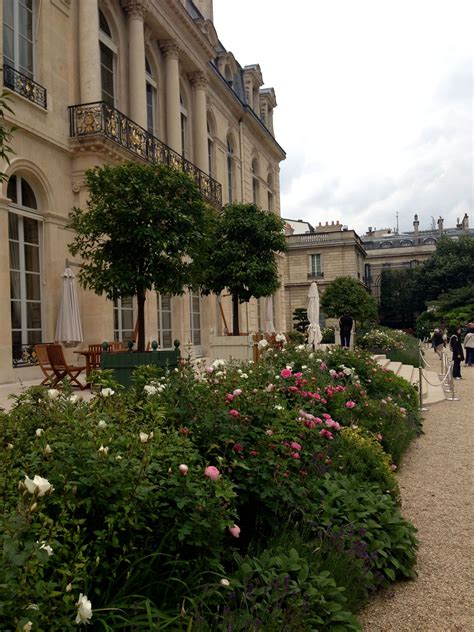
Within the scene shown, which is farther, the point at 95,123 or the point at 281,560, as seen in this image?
the point at 95,123

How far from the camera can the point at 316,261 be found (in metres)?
49.3

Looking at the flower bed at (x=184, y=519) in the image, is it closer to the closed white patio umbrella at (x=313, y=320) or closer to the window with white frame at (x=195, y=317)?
the closed white patio umbrella at (x=313, y=320)

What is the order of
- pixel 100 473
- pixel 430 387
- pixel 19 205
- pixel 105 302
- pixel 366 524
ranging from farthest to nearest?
pixel 430 387 → pixel 105 302 → pixel 19 205 → pixel 366 524 → pixel 100 473

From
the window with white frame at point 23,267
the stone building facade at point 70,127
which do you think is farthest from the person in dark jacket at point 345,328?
the window with white frame at point 23,267

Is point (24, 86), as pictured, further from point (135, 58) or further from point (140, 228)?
point (140, 228)

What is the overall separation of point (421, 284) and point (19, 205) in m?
54.3

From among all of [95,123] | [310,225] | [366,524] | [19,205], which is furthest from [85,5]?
[310,225]

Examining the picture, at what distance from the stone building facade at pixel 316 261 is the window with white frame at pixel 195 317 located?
29288 mm

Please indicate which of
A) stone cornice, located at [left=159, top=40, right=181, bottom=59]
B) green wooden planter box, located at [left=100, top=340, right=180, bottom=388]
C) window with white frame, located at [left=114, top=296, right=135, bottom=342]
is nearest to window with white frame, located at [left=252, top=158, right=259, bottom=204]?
stone cornice, located at [left=159, top=40, right=181, bottom=59]

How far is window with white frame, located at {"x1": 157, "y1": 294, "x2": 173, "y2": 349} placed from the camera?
16141 mm

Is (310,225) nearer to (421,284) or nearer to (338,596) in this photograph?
(421,284)

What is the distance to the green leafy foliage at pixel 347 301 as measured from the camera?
40.6 m

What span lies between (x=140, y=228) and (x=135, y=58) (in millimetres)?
8050

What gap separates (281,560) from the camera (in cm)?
273
